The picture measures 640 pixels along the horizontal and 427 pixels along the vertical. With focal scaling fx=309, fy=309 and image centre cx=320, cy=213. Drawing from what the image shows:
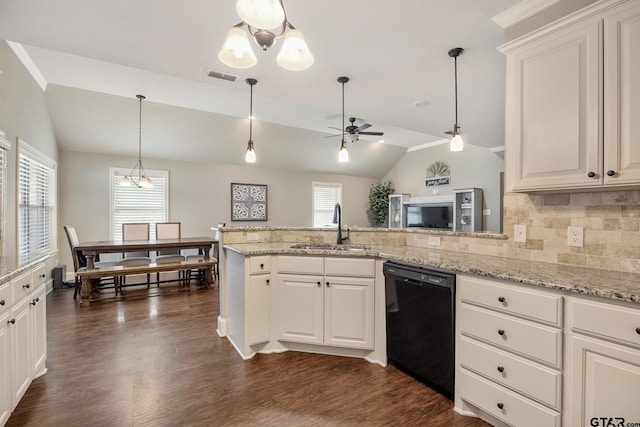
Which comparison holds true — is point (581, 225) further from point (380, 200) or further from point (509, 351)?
point (380, 200)

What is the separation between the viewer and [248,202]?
706 centimetres

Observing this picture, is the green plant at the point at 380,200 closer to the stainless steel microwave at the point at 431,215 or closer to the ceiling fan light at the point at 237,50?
the stainless steel microwave at the point at 431,215

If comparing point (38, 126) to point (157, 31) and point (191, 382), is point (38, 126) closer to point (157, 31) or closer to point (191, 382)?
point (157, 31)

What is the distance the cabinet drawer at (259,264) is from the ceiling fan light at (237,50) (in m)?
1.54

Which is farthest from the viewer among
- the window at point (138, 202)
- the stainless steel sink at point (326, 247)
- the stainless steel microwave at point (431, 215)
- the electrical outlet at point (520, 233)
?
the stainless steel microwave at point (431, 215)

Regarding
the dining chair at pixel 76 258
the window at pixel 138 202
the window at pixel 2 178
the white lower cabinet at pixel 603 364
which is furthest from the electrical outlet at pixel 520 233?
the window at pixel 138 202

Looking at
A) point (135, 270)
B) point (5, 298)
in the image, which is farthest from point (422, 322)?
point (135, 270)

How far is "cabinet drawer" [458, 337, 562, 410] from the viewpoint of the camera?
4.75 feet

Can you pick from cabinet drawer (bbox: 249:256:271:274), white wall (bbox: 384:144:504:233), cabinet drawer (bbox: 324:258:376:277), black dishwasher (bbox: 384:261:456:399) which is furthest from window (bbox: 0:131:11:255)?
white wall (bbox: 384:144:504:233)

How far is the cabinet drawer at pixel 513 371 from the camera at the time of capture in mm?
1448

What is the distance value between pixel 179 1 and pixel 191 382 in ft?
8.27

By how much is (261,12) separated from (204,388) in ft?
7.43

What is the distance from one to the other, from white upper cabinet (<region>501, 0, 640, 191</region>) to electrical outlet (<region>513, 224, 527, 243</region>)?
1.03ft

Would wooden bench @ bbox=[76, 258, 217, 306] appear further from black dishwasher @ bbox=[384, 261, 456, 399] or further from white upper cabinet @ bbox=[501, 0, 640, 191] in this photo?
white upper cabinet @ bbox=[501, 0, 640, 191]
